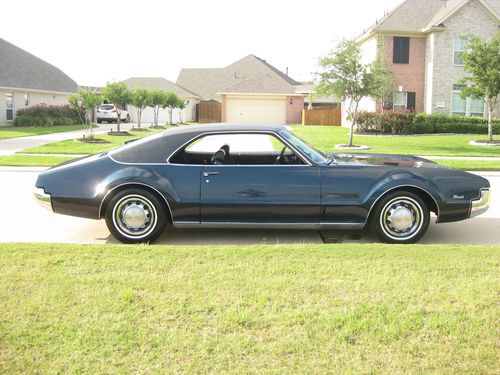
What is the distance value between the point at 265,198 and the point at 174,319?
2.53 metres

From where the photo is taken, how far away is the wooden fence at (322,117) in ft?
149

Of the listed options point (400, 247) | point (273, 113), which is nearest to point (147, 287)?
point (400, 247)

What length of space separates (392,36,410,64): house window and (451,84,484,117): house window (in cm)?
326

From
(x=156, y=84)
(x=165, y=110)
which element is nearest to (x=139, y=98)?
(x=165, y=110)

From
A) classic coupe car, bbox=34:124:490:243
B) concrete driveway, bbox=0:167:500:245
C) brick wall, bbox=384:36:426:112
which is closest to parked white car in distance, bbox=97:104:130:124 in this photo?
brick wall, bbox=384:36:426:112

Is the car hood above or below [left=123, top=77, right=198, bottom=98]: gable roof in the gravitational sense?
below

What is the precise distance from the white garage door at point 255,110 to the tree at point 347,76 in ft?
84.8

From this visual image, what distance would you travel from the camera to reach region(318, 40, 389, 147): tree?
21734 mm

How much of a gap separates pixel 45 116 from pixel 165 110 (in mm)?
14805

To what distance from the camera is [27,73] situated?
38.8 metres

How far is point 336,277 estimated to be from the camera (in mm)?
4555

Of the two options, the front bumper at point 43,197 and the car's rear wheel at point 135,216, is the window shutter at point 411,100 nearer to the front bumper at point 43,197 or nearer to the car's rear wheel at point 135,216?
the car's rear wheel at point 135,216

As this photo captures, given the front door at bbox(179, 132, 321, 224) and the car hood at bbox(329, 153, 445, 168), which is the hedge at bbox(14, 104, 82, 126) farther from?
the front door at bbox(179, 132, 321, 224)

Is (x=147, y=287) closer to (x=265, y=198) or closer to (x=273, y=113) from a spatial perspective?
(x=265, y=198)
